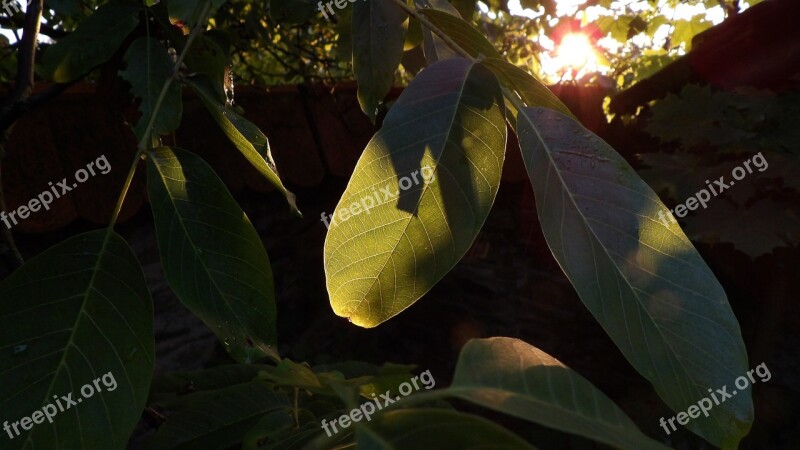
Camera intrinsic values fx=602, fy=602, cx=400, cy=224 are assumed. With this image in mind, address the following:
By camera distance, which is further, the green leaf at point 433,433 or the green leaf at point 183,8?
the green leaf at point 183,8

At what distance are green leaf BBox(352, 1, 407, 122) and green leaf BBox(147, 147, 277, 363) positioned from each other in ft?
0.84

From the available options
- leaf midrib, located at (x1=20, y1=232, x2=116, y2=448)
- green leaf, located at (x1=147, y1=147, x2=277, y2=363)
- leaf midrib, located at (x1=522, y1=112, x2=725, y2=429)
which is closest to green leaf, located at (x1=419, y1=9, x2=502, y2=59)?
leaf midrib, located at (x1=522, y1=112, x2=725, y2=429)

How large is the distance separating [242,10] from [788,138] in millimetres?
1798

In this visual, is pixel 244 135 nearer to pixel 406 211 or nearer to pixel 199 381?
pixel 406 211

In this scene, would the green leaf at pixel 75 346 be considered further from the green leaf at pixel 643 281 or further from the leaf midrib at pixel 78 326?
the green leaf at pixel 643 281

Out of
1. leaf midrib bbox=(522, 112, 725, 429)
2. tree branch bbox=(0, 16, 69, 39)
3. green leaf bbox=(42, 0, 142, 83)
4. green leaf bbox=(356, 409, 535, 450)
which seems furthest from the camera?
tree branch bbox=(0, 16, 69, 39)

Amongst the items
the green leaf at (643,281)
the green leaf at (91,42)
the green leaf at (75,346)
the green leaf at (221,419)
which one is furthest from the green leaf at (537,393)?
the green leaf at (91,42)

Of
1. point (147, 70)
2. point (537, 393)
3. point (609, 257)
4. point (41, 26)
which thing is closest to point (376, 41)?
point (147, 70)

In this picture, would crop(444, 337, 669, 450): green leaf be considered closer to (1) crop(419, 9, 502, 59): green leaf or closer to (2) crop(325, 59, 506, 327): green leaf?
(2) crop(325, 59, 506, 327): green leaf

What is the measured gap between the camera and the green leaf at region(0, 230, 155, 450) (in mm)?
457

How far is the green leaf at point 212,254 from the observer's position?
0.56 meters

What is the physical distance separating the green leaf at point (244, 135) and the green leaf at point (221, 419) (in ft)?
0.81

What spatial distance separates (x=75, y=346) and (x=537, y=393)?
37cm

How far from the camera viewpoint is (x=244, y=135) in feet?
2.19
